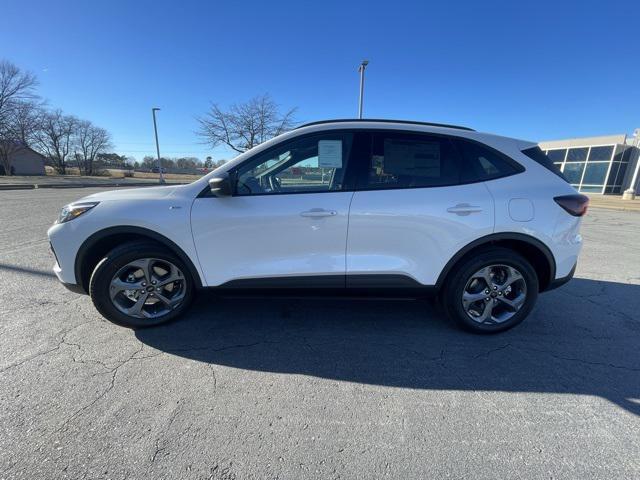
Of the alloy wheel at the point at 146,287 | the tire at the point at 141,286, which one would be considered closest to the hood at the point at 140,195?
the tire at the point at 141,286

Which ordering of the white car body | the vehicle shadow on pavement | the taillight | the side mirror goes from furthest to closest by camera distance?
1. the taillight
2. the white car body
3. the side mirror
4. the vehicle shadow on pavement

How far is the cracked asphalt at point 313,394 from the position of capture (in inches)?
65.7

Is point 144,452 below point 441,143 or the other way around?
below

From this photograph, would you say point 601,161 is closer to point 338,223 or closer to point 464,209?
point 464,209

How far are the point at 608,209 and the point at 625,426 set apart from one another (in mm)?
20958

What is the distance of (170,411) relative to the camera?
1974 mm

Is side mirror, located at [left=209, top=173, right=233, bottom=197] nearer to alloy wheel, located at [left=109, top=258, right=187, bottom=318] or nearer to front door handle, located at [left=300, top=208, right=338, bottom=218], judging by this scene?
front door handle, located at [left=300, top=208, right=338, bottom=218]

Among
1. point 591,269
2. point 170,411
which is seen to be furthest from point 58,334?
point 591,269

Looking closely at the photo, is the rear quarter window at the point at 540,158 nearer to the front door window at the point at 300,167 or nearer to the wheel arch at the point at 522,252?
the wheel arch at the point at 522,252

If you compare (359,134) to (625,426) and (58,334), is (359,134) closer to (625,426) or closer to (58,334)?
(625,426)

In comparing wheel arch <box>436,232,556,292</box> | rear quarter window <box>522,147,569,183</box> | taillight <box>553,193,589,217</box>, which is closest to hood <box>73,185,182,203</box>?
wheel arch <box>436,232,556,292</box>

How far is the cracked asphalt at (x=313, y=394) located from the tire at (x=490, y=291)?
170 millimetres

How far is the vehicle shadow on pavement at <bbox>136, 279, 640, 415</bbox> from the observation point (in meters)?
2.34

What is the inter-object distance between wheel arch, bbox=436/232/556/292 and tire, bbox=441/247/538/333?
8 centimetres
